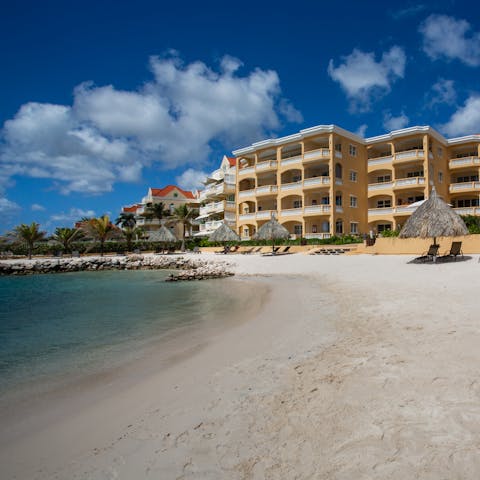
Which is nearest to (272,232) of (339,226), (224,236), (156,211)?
(224,236)

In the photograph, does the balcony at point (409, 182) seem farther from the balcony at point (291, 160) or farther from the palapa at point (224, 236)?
the palapa at point (224, 236)

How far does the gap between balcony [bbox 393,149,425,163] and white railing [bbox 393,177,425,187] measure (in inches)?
73.7

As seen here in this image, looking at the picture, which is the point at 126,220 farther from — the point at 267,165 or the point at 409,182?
the point at 409,182

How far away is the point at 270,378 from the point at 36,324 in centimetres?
835

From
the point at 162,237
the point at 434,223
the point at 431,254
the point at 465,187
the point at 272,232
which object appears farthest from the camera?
the point at 162,237

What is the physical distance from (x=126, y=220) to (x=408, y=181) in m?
53.5

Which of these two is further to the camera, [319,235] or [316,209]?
[316,209]

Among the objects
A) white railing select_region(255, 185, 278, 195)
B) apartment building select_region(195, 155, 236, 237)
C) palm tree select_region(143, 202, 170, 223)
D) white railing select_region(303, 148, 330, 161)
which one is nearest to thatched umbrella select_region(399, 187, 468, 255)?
white railing select_region(303, 148, 330, 161)

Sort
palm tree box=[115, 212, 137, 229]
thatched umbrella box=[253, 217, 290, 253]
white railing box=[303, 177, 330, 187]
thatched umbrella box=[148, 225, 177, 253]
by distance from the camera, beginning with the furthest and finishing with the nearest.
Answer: palm tree box=[115, 212, 137, 229], thatched umbrella box=[148, 225, 177, 253], white railing box=[303, 177, 330, 187], thatched umbrella box=[253, 217, 290, 253]

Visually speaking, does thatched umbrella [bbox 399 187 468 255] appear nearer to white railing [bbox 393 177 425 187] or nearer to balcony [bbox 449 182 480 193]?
white railing [bbox 393 177 425 187]

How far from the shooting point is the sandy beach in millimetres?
2727

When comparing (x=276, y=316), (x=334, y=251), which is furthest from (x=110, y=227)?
(x=276, y=316)

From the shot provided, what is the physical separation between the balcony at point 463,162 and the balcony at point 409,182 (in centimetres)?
715

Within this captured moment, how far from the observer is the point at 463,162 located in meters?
37.3
